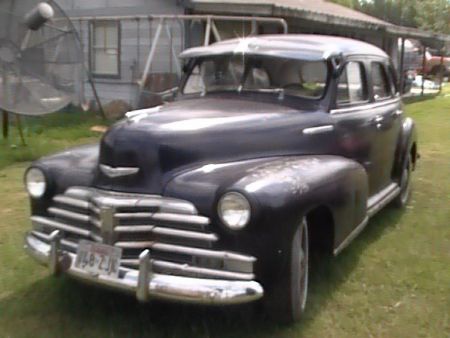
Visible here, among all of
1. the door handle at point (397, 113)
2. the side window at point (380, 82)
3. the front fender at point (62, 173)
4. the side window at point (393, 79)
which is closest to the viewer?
the front fender at point (62, 173)

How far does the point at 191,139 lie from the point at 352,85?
1.92 metres

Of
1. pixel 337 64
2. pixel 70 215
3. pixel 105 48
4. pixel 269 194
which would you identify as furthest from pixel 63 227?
pixel 105 48

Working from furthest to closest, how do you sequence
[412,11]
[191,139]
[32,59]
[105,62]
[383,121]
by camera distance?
[412,11]
[105,62]
[32,59]
[383,121]
[191,139]

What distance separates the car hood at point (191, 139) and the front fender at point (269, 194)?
0.10 m

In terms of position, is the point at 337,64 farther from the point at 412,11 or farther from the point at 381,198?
the point at 412,11

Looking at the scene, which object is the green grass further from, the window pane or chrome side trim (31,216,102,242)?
chrome side trim (31,216,102,242)

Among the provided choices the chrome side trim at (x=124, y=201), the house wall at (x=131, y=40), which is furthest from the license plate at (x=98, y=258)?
the house wall at (x=131, y=40)

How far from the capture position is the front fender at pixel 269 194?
3299 mm

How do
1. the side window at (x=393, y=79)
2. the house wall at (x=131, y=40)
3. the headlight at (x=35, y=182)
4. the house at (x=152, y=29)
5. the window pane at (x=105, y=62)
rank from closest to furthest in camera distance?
the headlight at (x=35, y=182)
the side window at (x=393, y=79)
the house at (x=152, y=29)
the house wall at (x=131, y=40)
the window pane at (x=105, y=62)

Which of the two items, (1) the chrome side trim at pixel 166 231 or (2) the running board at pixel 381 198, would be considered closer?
(1) the chrome side trim at pixel 166 231

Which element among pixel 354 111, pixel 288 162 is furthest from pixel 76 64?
pixel 288 162

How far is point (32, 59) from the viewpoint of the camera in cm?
937

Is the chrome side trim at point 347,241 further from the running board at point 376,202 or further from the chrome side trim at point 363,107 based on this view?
the chrome side trim at point 363,107

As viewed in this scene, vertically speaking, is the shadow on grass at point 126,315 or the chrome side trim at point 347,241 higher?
the chrome side trim at point 347,241
